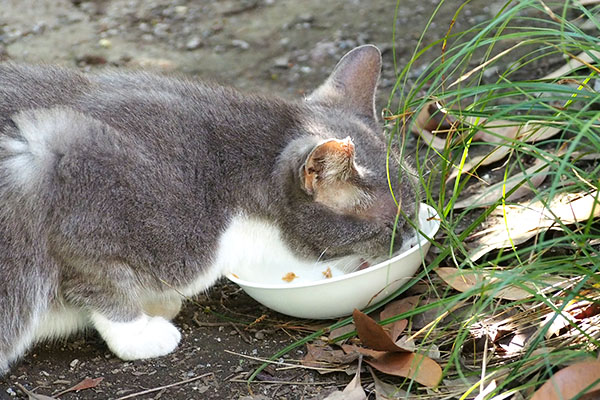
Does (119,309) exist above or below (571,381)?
below

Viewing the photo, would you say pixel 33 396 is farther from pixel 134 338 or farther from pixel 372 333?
pixel 372 333

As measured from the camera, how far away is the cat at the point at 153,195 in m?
2.90

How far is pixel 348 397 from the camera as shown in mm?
2770

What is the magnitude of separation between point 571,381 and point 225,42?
3995 mm

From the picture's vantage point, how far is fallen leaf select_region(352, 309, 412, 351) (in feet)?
9.37

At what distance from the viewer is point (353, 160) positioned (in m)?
2.93

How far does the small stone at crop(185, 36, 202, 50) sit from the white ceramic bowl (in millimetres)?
2762

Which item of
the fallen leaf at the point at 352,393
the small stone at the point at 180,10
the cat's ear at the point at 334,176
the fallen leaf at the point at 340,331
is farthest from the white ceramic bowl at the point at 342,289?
the small stone at the point at 180,10

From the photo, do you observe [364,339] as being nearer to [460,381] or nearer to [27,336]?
[460,381]

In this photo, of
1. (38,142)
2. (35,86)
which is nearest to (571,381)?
(38,142)

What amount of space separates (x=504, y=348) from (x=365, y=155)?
0.92 m

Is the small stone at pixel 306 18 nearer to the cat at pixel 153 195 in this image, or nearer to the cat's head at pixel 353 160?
the cat's head at pixel 353 160

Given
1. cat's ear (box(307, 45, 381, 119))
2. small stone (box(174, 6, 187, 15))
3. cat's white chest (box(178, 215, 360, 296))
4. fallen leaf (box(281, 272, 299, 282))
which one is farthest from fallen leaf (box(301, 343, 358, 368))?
small stone (box(174, 6, 187, 15))

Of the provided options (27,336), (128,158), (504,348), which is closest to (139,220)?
(128,158)
